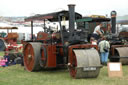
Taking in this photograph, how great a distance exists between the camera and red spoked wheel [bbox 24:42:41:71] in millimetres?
7512

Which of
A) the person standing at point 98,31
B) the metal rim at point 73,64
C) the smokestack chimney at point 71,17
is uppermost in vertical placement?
the smokestack chimney at point 71,17

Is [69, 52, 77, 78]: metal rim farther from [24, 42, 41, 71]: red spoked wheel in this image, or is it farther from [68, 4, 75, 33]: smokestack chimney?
[24, 42, 41, 71]: red spoked wheel

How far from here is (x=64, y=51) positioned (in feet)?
22.7

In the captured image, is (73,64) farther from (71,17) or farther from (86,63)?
(71,17)

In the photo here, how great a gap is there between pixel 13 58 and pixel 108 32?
152 inches

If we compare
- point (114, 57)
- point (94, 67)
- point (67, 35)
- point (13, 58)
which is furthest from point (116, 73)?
point (13, 58)

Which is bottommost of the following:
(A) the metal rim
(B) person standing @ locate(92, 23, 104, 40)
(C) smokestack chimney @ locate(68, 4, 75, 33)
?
(A) the metal rim

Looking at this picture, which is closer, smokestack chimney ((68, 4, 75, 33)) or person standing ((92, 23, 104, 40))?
smokestack chimney ((68, 4, 75, 33))

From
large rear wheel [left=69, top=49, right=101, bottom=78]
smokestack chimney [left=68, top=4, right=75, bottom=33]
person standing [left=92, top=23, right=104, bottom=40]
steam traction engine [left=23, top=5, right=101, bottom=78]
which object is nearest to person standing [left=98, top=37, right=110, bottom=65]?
person standing [left=92, top=23, right=104, bottom=40]

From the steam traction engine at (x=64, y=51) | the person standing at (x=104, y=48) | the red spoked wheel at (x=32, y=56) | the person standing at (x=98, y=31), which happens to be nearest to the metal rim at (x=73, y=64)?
the steam traction engine at (x=64, y=51)

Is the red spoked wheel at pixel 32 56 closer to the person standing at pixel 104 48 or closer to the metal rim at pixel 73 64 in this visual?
the metal rim at pixel 73 64

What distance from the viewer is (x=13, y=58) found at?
993 cm

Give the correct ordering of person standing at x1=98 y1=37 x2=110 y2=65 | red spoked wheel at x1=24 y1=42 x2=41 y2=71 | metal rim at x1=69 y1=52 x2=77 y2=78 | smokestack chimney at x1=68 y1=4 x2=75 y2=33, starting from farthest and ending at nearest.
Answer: person standing at x1=98 y1=37 x2=110 y2=65 < red spoked wheel at x1=24 y1=42 x2=41 y2=71 < smokestack chimney at x1=68 y1=4 x2=75 y2=33 < metal rim at x1=69 y1=52 x2=77 y2=78

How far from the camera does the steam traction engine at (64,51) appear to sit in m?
6.06
